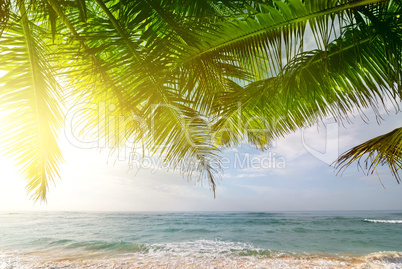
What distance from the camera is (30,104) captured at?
2.77 m

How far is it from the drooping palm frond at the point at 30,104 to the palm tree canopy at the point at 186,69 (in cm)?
1

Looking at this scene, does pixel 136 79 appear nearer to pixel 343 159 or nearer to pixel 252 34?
pixel 252 34

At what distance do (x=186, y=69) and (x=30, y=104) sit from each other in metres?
1.85

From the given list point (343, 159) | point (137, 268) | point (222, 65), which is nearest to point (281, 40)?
point (222, 65)

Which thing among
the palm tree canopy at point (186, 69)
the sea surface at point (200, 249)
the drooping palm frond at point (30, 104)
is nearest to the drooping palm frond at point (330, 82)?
the palm tree canopy at point (186, 69)

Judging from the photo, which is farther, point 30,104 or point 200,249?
point 200,249

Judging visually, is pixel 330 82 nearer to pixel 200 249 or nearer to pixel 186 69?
pixel 186 69

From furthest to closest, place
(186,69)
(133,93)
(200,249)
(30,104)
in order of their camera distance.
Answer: (200,249), (30,104), (133,93), (186,69)

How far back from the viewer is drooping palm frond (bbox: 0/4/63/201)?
2.47m

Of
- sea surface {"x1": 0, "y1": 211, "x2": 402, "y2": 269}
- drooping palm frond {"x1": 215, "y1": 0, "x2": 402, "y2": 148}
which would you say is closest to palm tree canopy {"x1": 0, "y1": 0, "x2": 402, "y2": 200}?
drooping palm frond {"x1": 215, "y1": 0, "x2": 402, "y2": 148}

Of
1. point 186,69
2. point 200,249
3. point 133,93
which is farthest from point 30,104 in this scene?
point 200,249

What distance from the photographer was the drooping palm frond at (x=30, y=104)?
8.12 ft

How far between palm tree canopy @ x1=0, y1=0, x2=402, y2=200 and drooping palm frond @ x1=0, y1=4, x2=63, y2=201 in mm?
12

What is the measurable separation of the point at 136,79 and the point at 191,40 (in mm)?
669
